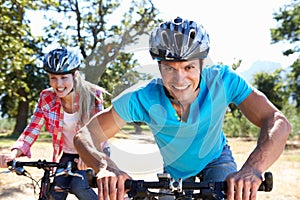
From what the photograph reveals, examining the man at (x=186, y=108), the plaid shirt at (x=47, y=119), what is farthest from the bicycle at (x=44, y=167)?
the man at (x=186, y=108)

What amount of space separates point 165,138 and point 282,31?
78.7ft

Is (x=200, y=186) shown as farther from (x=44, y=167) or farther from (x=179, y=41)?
(x=44, y=167)

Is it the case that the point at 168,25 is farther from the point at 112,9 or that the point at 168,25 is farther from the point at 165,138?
the point at 112,9

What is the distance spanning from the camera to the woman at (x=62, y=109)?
12.4ft

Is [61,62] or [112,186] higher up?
[61,62]

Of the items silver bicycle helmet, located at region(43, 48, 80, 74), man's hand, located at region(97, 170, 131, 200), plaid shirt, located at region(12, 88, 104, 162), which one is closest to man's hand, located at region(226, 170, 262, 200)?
man's hand, located at region(97, 170, 131, 200)

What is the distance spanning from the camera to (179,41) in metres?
2.51

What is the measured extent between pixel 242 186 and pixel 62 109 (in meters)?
2.33

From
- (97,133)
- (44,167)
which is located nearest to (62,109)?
(44,167)

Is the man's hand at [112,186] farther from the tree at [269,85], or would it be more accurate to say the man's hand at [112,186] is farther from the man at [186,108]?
the tree at [269,85]

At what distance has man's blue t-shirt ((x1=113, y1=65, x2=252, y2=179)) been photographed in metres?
2.58

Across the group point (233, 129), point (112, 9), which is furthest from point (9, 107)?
point (233, 129)

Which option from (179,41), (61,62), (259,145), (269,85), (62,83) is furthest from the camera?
(269,85)

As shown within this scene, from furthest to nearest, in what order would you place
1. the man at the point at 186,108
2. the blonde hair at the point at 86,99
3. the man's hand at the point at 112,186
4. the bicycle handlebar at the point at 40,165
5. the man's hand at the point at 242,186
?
1. the blonde hair at the point at 86,99
2. the bicycle handlebar at the point at 40,165
3. the man at the point at 186,108
4. the man's hand at the point at 112,186
5. the man's hand at the point at 242,186
